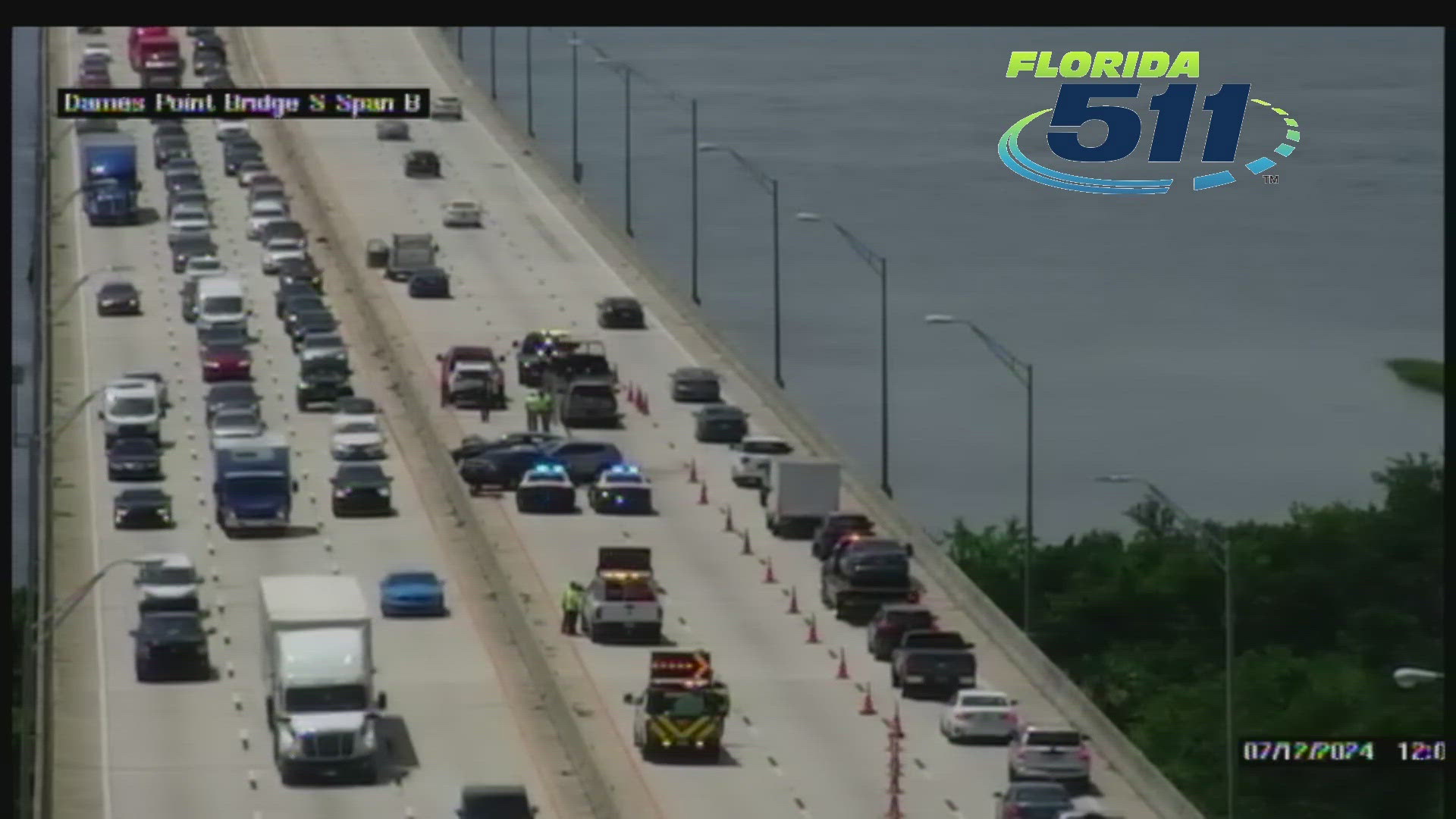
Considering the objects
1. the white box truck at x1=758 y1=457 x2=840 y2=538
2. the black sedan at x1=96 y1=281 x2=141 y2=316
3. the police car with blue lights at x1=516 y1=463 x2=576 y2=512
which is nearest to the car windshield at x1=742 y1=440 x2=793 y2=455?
the police car with blue lights at x1=516 y1=463 x2=576 y2=512

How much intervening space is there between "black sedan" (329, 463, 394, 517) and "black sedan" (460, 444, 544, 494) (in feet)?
5.50

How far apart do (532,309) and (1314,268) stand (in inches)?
1074

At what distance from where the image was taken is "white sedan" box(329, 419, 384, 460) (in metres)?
78.6

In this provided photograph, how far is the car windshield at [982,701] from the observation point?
55812 mm

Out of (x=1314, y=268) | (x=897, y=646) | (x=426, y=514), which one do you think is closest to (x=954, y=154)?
(x=1314, y=268)

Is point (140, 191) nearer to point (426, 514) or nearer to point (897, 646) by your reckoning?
point (426, 514)

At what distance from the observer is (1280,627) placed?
89.9 metres

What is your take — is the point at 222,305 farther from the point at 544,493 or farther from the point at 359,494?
the point at 544,493

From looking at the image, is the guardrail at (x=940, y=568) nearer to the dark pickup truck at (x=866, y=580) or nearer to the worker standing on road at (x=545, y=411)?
the dark pickup truck at (x=866, y=580)

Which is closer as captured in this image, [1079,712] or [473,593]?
[1079,712]

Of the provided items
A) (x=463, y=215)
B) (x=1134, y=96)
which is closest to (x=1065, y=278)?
(x=463, y=215)

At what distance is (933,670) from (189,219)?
53.1 metres
